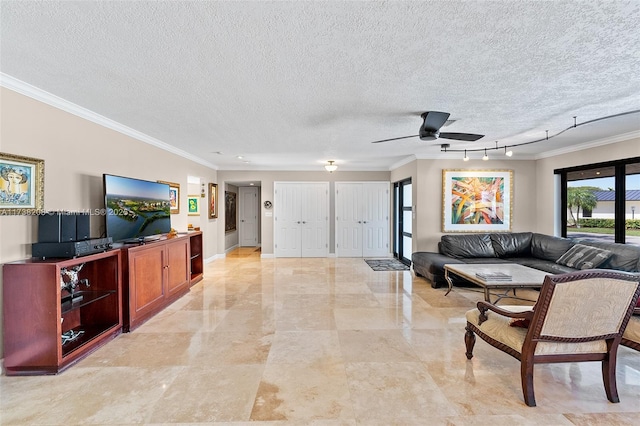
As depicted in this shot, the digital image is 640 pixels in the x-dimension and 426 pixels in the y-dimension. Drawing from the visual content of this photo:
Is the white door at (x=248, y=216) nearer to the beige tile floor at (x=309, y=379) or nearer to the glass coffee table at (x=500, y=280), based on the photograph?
the beige tile floor at (x=309, y=379)

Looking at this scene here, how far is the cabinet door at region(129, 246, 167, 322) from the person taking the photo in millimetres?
3219

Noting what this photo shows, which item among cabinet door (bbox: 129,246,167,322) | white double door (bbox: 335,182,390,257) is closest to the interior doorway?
white double door (bbox: 335,182,390,257)

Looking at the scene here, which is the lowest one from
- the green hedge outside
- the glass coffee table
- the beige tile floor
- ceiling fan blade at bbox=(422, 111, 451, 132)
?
the beige tile floor

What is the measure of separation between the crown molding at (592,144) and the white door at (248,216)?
7.83 m

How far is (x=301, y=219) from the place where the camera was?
7.79 metres

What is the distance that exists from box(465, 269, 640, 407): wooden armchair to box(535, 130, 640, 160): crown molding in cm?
355

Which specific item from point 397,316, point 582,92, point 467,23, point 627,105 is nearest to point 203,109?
point 467,23

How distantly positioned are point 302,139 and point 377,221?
3974mm

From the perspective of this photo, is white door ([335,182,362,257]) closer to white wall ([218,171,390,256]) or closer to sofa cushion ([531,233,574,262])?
white wall ([218,171,390,256])

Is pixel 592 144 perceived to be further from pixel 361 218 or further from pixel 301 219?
pixel 301 219

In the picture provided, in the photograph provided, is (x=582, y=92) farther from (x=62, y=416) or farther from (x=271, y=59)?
(x=62, y=416)

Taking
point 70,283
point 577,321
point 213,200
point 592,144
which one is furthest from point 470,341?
point 213,200

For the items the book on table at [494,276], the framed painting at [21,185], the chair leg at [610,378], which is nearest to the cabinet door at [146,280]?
the framed painting at [21,185]

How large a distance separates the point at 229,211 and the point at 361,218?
3.91 m
